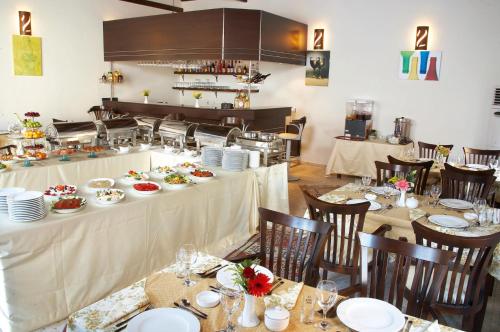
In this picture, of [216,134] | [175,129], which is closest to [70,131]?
[175,129]

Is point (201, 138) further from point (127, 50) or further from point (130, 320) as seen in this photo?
point (127, 50)

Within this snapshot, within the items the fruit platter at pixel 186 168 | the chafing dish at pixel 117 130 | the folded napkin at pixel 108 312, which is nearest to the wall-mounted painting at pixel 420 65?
the chafing dish at pixel 117 130

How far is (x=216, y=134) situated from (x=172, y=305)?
299cm

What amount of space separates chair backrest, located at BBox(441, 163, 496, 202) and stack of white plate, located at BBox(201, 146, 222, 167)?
2039mm

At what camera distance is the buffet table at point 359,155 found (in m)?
6.39

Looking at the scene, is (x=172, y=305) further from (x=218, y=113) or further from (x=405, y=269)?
(x=218, y=113)

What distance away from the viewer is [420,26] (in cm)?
668

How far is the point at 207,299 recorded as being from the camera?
61.6 inches

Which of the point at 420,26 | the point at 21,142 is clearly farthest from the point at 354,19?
the point at 21,142

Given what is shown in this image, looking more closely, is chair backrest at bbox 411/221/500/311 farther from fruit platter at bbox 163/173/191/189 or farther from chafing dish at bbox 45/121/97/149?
chafing dish at bbox 45/121/97/149

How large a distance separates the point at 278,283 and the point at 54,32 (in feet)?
24.1

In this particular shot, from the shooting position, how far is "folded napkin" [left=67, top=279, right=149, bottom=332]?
141 cm

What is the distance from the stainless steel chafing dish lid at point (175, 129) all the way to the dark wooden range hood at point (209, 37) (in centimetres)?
221

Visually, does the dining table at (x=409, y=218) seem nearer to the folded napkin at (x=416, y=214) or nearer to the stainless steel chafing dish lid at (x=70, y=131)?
the folded napkin at (x=416, y=214)
